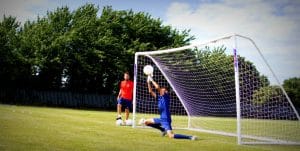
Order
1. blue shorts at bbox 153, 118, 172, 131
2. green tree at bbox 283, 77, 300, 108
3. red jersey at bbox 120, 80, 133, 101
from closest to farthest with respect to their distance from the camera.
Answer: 1. blue shorts at bbox 153, 118, 172, 131
2. red jersey at bbox 120, 80, 133, 101
3. green tree at bbox 283, 77, 300, 108

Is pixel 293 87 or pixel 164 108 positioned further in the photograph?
pixel 293 87

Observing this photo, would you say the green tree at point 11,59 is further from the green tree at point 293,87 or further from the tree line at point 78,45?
the green tree at point 293,87

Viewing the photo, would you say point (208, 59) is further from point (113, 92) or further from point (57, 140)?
point (113, 92)

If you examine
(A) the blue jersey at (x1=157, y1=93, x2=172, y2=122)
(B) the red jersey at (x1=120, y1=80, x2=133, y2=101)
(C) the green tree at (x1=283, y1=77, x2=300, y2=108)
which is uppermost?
(C) the green tree at (x1=283, y1=77, x2=300, y2=108)

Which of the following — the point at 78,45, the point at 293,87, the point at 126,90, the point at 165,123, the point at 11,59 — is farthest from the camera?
the point at 293,87

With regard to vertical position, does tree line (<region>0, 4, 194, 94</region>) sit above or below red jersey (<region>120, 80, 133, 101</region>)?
above

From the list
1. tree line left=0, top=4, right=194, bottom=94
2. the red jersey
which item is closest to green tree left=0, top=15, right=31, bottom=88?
tree line left=0, top=4, right=194, bottom=94

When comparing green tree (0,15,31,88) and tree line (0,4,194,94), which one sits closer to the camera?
green tree (0,15,31,88)

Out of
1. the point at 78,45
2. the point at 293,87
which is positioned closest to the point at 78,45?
the point at 78,45

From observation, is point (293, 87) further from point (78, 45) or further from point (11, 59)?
point (11, 59)

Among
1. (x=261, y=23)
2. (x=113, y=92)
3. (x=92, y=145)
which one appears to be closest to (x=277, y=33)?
(x=261, y=23)

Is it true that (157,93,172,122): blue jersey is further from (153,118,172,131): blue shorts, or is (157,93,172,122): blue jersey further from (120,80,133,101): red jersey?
(120,80,133,101): red jersey

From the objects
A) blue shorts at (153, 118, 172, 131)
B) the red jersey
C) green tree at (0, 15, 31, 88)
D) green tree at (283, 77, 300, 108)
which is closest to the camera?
blue shorts at (153, 118, 172, 131)

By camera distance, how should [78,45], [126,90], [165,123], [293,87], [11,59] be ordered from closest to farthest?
[165,123]
[126,90]
[11,59]
[78,45]
[293,87]
